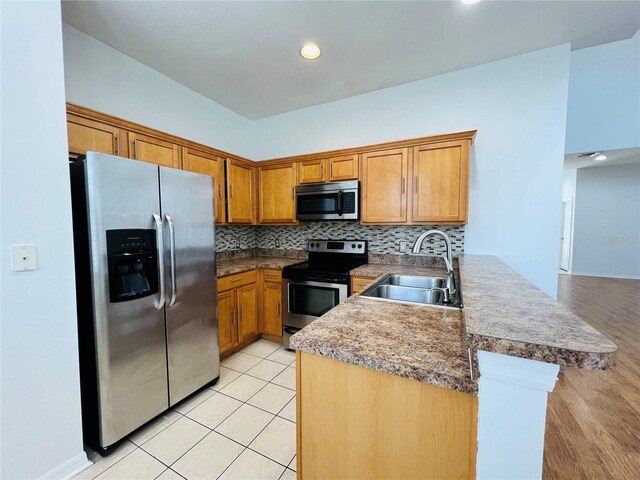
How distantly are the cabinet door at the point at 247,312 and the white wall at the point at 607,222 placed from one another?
7.98m

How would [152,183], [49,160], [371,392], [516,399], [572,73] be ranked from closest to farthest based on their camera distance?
[516,399] → [371,392] → [49,160] → [152,183] → [572,73]

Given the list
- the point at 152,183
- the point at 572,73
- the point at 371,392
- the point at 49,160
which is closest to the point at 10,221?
the point at 49,160

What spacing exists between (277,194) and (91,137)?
5.71 feet

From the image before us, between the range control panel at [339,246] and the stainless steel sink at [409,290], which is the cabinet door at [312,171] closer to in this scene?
the range control panel at [339,246]

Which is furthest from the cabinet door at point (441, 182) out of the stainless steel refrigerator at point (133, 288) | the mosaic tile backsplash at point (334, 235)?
the stainless steel refrigerator at point (133, 288)

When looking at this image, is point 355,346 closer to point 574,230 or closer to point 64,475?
point 64,475

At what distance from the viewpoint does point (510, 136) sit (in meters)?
2.46

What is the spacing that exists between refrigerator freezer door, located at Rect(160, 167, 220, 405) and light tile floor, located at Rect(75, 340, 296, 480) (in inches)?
6.7

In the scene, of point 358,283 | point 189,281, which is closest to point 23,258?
point 189,281

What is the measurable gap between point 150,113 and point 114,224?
1.57m

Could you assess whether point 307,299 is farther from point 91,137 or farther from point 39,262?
point 91,137

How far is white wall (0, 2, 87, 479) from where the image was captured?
125 centimetres

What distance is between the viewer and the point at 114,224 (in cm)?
154

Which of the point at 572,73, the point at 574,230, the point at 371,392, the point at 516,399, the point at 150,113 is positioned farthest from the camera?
the point at 574,230
